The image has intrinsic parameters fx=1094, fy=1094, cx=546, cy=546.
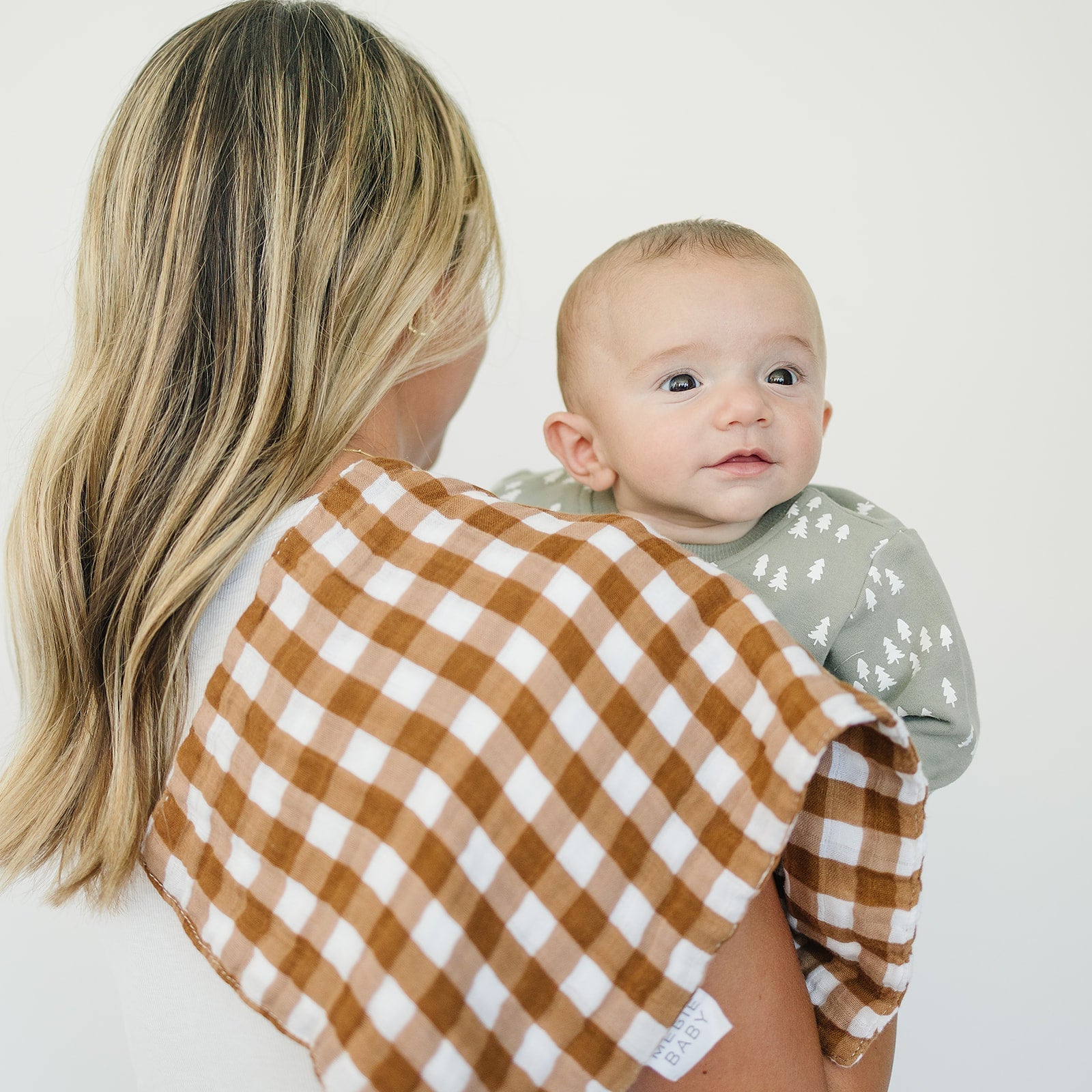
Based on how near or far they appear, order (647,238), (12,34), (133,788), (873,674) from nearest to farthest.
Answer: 1. (133,788)
2. (873,674)
3. (647,238)
4. (12,34)

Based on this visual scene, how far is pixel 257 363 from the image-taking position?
1.06 m

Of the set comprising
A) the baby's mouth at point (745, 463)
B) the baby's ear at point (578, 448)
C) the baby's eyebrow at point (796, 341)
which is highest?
Answer: the baby's eyebrow at point (796, 341)

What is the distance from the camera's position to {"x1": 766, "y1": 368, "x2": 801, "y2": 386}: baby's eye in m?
1.32

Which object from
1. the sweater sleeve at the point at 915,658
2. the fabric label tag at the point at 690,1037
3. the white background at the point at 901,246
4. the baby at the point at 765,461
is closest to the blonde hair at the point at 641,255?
the baby at the point at 765,461

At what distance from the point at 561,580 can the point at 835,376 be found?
1823 millimetres

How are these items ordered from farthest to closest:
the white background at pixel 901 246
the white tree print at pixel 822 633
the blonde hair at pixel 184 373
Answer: the white background at pixel 901 246 < the white tree print at pixel 822 633 < the blonde hair at pixel 184 373

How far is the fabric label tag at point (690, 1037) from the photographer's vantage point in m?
0.89

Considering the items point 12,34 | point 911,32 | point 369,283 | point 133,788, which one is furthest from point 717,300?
point 12,34

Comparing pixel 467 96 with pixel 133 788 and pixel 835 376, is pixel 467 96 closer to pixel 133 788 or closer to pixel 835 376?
pixel 835 376

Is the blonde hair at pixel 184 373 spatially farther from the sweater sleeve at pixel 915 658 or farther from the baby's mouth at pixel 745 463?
the sweater sleeve at pixel 915 658

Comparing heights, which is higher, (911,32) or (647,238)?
(911,32)

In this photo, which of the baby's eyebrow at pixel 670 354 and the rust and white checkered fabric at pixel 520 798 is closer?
the rust and white checkered fabric at pixel 520 798

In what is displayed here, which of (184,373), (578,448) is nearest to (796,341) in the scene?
(578,448)

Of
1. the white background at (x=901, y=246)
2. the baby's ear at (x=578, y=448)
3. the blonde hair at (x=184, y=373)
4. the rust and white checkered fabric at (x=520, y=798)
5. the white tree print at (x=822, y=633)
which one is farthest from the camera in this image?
the white background at (x=901, y=246)
